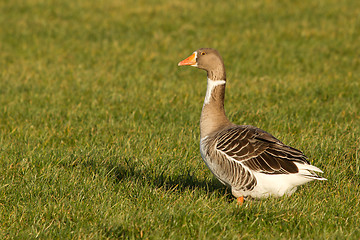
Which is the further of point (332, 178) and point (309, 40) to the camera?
point (309, 40)

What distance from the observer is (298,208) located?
221 inches

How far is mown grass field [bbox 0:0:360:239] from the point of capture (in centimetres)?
545

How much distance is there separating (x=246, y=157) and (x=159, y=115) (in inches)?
165

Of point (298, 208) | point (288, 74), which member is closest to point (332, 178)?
point (298, 208)

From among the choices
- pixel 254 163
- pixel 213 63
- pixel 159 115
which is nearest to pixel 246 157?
pixel 254 163

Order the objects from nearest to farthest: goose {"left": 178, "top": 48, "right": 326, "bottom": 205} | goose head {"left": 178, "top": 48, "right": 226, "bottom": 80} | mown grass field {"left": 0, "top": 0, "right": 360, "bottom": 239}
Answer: mown grass field {"left": 0, "top": 0, "right": 360, "bottom": 239}, goose {"left": 178, "top": 48, "right": 326, "bottom": 205}, goose head {"left": 178, "top": 48, "right": 226, "bottom": 80}

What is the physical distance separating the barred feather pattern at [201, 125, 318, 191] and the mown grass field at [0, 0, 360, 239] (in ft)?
1.13

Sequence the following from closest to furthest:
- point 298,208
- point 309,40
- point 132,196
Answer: point 298,208 < point 132,196 < point 309,40

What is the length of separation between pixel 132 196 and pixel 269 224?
70.4 inches

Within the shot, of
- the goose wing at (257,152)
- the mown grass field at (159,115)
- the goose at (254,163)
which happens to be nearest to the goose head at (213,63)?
the goose at (254,163)

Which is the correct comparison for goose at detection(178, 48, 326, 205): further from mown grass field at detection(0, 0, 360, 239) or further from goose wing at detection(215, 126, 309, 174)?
mown grass field at detection(0, 0, 360, 239)

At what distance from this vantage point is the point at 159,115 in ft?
32.3

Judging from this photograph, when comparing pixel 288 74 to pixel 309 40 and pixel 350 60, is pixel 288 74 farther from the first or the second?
→ pixel 309 40

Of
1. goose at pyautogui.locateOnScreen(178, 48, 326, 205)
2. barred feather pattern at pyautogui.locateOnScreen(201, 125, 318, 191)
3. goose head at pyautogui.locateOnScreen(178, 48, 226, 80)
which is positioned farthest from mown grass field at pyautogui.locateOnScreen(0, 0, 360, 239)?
goose head at pyautogui.locateOnScreen(178, 48, 226, 80)
